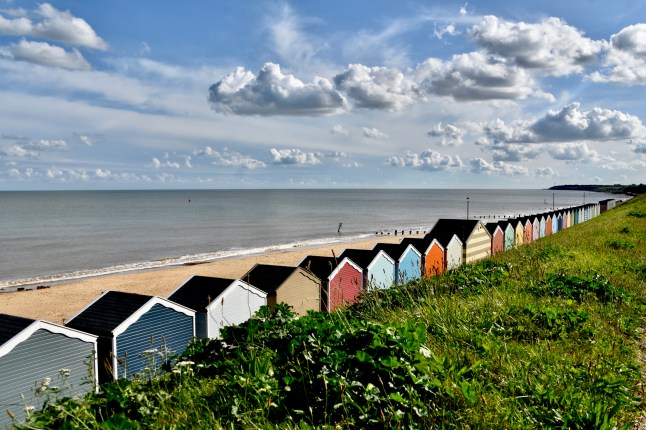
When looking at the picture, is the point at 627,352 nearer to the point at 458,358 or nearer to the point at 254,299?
the point at 458,358

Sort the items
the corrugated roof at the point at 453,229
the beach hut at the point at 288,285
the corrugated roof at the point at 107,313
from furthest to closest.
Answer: the corrugated roof at the point at 453,229, the beach hut at the point at 288,285, the corrugated roof at the point at 107,313

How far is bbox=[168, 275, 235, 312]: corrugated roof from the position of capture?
1127 cm

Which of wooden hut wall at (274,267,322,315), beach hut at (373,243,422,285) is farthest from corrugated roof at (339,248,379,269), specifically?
wooden hut wall at (274,267,322,315)

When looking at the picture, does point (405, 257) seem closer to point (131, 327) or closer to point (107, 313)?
point (131, 327)

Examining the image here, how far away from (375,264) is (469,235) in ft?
25.4

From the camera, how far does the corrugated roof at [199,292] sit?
37.0ft

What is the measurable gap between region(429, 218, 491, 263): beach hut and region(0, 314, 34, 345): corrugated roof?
55.8ft

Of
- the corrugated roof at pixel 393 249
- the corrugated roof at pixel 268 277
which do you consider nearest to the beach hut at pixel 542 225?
the corrugated roof at pixel 393 249

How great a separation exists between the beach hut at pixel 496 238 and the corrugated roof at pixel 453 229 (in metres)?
2.87

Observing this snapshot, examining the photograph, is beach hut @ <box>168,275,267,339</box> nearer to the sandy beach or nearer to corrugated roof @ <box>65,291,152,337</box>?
corrugated roof @ <box>65,291,152,337</box>

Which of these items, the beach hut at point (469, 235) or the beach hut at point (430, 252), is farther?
the beach hut at point (469, 235)

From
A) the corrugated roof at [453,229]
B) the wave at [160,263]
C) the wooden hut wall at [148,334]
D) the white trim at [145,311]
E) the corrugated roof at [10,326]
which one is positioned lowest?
the wave at [160,263]

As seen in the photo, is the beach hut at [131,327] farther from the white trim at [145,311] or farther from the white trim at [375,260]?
the white trim at [375,260]

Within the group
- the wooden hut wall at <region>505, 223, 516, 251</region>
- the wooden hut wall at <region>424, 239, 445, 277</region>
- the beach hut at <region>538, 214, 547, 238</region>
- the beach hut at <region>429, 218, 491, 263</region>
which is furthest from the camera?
the beach hut at <region>538, 214, 547, 238</region>
